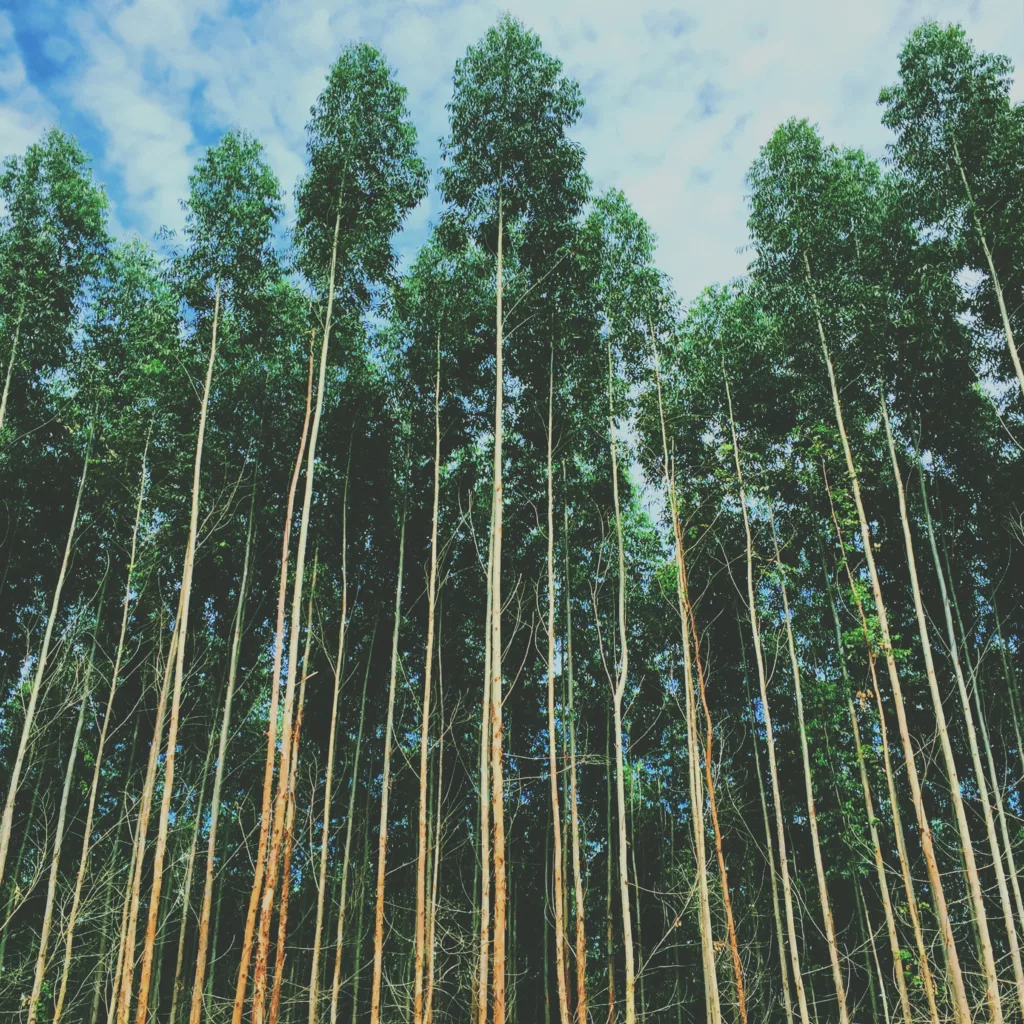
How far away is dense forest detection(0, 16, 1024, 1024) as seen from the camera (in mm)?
7672

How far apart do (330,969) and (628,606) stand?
7692 mm

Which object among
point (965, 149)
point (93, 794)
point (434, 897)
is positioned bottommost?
point (434, 897)

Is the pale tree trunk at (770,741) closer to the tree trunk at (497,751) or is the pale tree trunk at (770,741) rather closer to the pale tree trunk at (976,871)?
the pale tree trunk at (976,871)

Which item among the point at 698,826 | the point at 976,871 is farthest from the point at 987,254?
the point at 698,826

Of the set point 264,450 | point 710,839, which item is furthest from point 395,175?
point 710,839

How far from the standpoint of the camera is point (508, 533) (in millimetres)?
10906

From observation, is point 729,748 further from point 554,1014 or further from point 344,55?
point 344,55

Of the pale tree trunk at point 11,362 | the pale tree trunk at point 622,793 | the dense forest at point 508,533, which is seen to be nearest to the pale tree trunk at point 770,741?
the dense forest at point 508,533

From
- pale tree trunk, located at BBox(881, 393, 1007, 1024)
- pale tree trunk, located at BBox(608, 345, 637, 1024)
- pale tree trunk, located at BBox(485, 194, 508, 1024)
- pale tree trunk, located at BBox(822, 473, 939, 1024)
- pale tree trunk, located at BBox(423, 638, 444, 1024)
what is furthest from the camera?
pale tree trunk, located at BBox(822, 473, 939, 1024)

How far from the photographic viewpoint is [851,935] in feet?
36.2

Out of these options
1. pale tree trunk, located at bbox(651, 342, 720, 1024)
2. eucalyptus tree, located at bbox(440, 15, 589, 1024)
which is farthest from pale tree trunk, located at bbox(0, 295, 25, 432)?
pale tree trunk, located at bbox(651, 342, 720, 1024)

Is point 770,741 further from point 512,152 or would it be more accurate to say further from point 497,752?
point 512,152

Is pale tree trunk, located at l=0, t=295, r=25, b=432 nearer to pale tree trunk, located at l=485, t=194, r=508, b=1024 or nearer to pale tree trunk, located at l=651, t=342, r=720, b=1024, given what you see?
pale tree trunk, located at l=485, t=194, r=508, b=1024

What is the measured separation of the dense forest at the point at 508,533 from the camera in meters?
7.67
